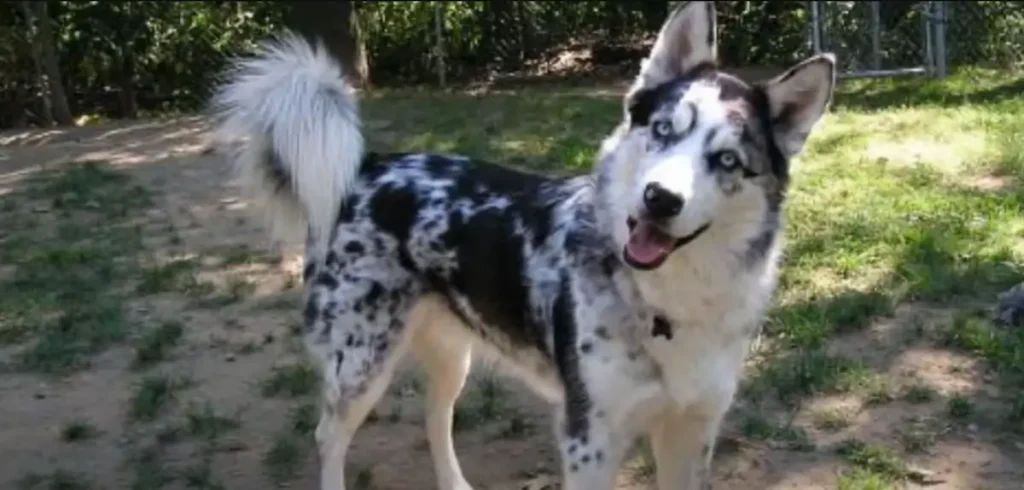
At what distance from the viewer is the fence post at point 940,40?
12.6 meters

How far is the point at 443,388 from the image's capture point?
4.57m

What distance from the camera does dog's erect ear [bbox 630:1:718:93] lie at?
341 centimetres

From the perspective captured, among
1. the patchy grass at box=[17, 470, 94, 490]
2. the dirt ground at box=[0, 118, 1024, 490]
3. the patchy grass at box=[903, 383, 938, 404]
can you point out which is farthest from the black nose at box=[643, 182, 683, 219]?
the patchy grass at box=[17, 470, 94, 490]

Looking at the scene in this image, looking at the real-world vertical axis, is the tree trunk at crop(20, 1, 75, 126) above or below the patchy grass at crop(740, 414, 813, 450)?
above

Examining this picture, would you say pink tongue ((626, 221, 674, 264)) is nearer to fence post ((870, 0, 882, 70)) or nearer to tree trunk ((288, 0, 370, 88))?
tree trunk ((288, 0, 370, 88))

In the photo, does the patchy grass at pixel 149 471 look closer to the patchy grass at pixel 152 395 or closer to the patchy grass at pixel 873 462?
the patchy grass at pixel 152 395

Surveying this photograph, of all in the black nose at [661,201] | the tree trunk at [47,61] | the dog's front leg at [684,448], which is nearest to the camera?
the black nose at [661,201]

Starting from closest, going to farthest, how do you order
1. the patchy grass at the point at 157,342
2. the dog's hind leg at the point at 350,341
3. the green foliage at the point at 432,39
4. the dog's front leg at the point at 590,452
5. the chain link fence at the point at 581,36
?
the dog's front leg at the point at 590,452 < the dog's hind leg at the point at 350,341 < the patchy grass at the point at 157,342 < the green foliage at the point at 432,39 < the chain link fence at the point at 581,36

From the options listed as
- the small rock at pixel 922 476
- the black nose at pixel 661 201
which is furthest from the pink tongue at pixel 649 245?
the small rock at pixel 922 476

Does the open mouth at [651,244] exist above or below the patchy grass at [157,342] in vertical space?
above

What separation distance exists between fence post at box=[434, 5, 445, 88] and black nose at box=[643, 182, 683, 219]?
40.2 feet

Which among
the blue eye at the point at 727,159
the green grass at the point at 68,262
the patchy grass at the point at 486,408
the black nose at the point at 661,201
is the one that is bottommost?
the patchy grass at the point at 486,408

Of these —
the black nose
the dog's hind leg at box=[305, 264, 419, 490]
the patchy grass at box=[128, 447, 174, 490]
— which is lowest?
the patchy grass at box=[128, 447, 174, 490]

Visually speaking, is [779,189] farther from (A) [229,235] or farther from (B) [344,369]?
(A) [229,235]
